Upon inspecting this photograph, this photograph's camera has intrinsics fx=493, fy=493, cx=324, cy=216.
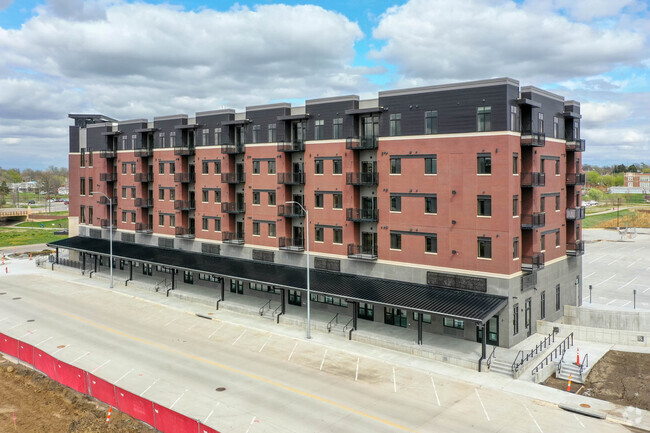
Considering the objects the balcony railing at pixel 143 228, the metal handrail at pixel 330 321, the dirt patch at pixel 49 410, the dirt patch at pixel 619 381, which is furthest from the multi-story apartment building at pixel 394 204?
the dirt patch at pixel 49 410

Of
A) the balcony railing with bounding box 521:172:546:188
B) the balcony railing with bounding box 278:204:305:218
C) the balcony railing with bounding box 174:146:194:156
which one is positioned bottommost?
the balcony railing with bounding box 278:204:305:218

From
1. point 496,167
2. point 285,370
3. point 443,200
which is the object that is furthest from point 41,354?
point 496,167

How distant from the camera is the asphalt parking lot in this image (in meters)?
54.4

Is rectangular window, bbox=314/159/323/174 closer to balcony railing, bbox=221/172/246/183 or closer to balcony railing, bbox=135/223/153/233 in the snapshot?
balcony railing, bbox=221/172/246/183

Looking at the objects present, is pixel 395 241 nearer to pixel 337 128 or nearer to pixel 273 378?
pixel 337 128

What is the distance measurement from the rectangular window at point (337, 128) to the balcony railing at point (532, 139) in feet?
50.6

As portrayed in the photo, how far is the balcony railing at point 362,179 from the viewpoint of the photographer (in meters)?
43.0

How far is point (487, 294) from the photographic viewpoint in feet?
121

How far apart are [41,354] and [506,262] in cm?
3307

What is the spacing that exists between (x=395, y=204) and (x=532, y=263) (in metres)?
11.7

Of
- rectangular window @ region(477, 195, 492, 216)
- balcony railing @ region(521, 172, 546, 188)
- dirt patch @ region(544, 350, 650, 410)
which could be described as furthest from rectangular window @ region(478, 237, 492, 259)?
dirt patch @ region(544, 350, 650, 410)

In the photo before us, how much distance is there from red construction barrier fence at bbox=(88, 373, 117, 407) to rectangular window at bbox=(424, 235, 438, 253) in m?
24.8

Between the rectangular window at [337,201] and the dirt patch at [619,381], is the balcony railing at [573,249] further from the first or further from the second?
the rectangular window at [337,201]

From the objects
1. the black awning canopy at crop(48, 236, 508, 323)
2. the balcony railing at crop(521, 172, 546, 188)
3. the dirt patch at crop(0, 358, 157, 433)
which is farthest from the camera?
the balcony railing at crop(521, 172, 546, 188)
